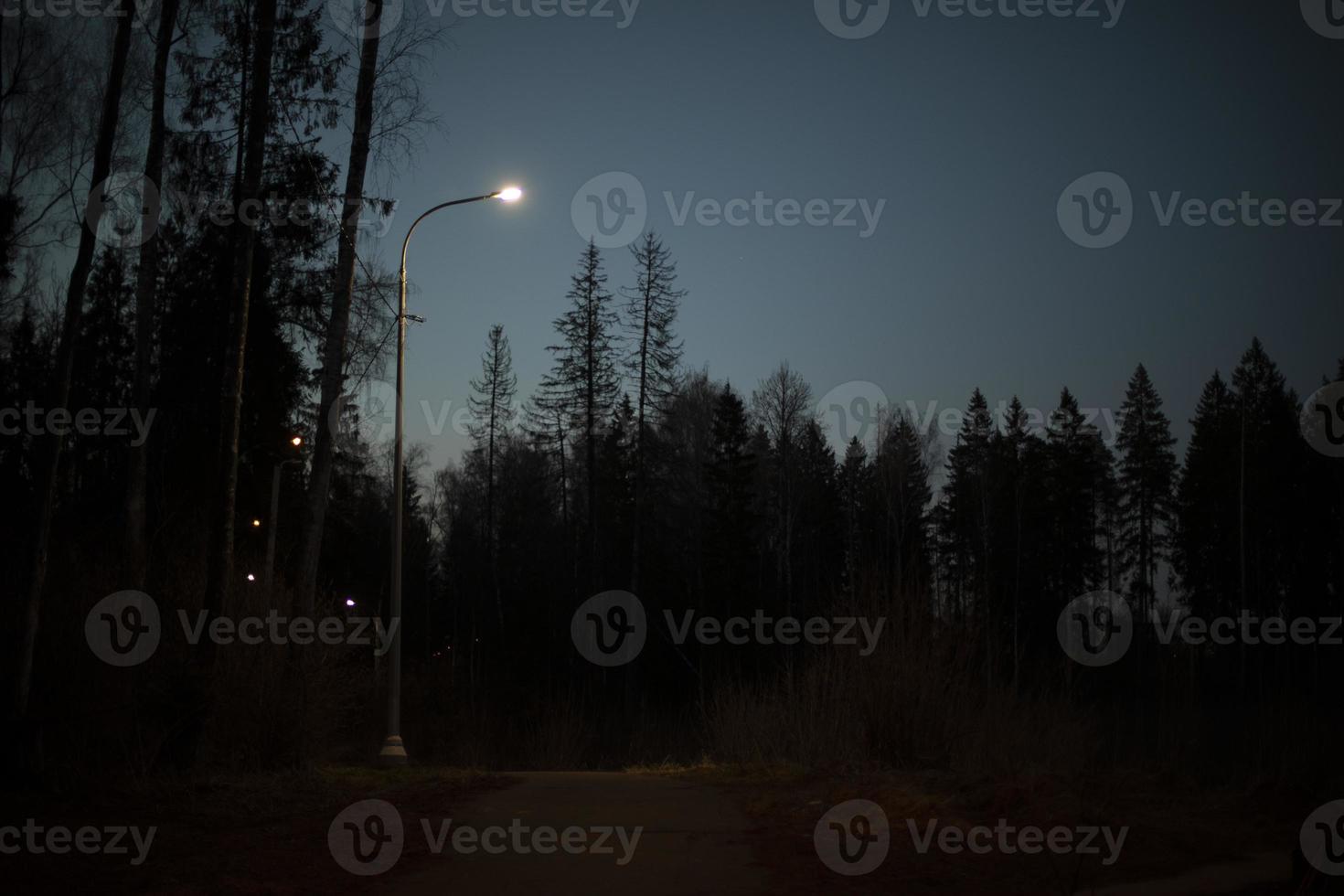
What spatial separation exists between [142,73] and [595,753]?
20473 mm

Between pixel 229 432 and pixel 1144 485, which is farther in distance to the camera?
pixel 1144 485

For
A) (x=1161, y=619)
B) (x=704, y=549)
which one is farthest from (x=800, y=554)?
(x=1161, y=619)

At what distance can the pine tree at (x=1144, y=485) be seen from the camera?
54.3 metres
